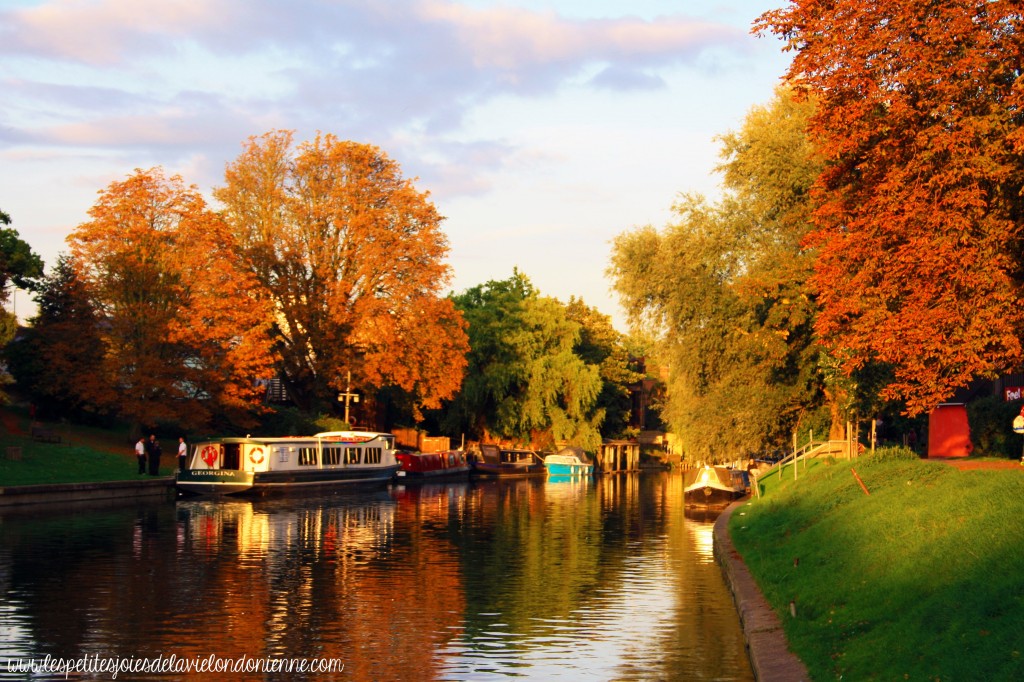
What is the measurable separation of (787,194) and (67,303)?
38710 millimetres

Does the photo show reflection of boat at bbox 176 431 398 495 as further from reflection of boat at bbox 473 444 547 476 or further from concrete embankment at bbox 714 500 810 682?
concrete embankment at bbox 714 500 810 682

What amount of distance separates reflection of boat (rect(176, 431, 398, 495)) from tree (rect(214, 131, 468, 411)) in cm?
617

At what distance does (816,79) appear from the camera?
26.2 m

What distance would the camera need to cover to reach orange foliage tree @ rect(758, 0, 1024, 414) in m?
23.7

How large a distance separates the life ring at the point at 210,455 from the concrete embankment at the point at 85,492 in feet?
11.6

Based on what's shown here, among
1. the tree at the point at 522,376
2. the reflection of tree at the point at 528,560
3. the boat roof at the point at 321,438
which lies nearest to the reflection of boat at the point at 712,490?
the reflection of tree at the point at 528,560

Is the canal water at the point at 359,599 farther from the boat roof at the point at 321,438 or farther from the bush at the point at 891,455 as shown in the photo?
the boat roof at the point at 321,438

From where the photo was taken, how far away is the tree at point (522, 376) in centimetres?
9050

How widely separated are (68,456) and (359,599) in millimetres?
33284

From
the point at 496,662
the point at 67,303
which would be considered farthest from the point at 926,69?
the point at 67,303

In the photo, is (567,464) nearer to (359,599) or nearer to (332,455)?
(332,455)

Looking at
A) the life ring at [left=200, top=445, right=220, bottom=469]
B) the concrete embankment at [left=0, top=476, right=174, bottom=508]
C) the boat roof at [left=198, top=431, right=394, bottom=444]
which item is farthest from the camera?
the boat roof at [left=198, top=431, right=394, bottom=444]

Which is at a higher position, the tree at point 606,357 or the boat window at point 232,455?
the tree at point 606,357

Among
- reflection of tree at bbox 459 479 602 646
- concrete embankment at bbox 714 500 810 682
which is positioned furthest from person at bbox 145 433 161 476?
concrete embankment at bbox 714 500 810 682
